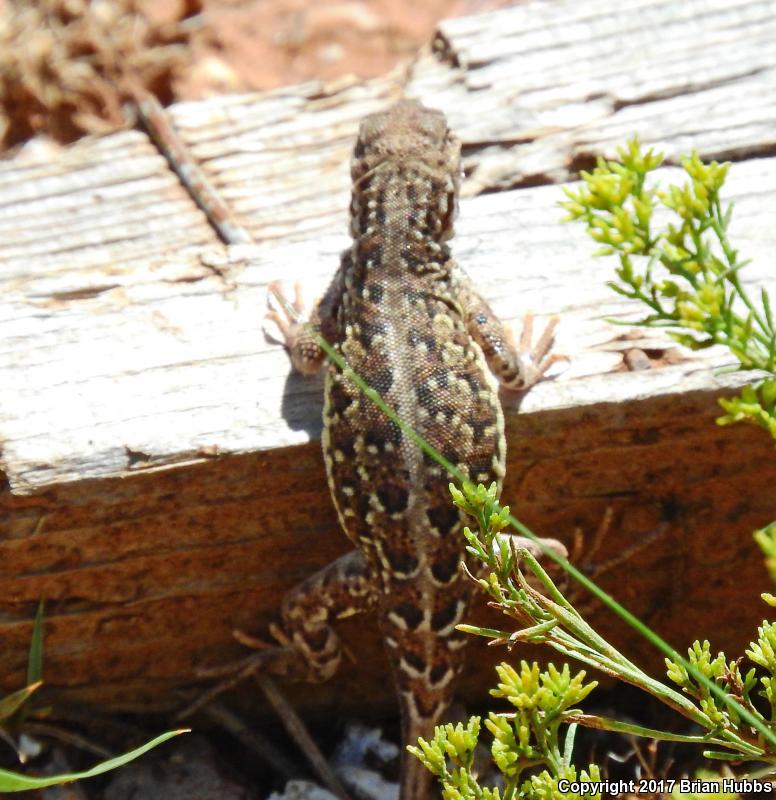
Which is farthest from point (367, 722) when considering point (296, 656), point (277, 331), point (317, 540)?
point (277, 331)

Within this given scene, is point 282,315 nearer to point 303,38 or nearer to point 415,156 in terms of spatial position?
point 415,156

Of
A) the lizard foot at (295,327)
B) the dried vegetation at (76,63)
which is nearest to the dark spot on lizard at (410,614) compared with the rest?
the lizard foot at (295,327)

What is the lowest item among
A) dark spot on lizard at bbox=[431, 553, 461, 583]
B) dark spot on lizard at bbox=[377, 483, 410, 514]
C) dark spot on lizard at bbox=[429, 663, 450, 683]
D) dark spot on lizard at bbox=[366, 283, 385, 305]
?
dark spot on lizard at bbox=[429, 663, 450, 683]

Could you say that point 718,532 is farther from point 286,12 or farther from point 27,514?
point 286,12

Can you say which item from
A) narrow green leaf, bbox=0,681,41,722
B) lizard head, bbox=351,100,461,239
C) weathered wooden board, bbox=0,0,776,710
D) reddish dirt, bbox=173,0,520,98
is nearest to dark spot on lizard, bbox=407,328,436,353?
weathered wooden board, bbox=0,0,776,710

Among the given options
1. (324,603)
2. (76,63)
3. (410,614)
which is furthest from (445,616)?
(76,63)

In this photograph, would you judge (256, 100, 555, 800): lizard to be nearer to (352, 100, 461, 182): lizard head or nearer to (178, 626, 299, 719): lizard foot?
(178, 626, 299, 719): lizard foot

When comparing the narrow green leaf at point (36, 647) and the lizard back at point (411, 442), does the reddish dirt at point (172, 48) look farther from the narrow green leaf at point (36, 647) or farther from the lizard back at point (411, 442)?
the narrow green leaf at point (36, 647)
